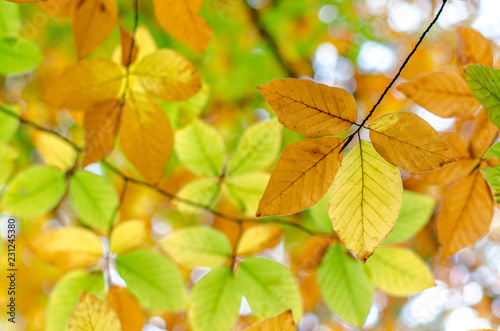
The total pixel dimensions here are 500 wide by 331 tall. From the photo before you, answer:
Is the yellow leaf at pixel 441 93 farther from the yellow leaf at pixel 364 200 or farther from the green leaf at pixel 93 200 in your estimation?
the green leaf at pixel 93 200

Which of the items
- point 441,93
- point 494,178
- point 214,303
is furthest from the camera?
point 214,303

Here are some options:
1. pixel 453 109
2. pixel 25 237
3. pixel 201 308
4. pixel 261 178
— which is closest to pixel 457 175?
pixel 453 109

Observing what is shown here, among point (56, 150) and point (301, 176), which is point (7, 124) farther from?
point (301, 176)

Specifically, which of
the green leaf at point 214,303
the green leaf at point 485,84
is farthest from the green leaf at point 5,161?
the green leaf at point 485,84

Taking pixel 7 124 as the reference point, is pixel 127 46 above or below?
above

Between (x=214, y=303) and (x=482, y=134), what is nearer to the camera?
(x=482, y=134)

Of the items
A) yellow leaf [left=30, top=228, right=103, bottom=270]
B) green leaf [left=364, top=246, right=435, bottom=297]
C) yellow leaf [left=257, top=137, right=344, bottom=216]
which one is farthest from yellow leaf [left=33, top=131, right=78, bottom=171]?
green leaf [left=364, top=246, right=435, bottom=297]

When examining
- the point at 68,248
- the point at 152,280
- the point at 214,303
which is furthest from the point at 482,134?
the point at 68,248
